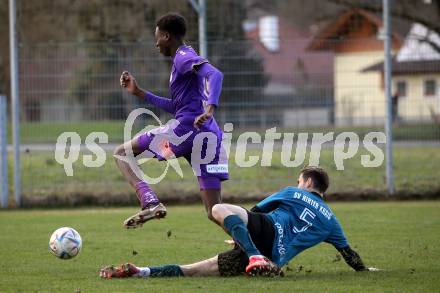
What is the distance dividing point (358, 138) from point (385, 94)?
3.35 ft

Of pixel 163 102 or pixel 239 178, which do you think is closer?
pixel 163 102

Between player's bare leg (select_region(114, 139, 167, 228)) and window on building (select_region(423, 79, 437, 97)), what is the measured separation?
9920 mm

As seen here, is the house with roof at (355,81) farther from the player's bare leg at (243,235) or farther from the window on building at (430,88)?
the player's bare leg at (243,235)

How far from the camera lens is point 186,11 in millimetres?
19688

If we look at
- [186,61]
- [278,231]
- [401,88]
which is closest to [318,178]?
[278,231]

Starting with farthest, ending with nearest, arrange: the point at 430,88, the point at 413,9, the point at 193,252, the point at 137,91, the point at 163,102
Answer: the point at 413,9 → the point at 430,88 → the point at 193,252 → the point at 163,102 → the point at 137,91

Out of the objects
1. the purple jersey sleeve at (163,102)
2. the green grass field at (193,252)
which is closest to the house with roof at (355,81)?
the green grass field at (193,252)

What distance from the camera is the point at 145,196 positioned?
835 cm

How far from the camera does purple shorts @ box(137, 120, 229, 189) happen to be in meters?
8.34

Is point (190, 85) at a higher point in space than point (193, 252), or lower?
higher

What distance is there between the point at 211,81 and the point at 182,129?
2.24 feet

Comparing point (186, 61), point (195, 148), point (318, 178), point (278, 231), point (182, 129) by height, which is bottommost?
point (278, 231)

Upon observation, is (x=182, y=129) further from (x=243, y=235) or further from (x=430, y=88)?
(x=430, y=88)

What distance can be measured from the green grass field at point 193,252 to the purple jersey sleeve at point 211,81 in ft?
5.60
